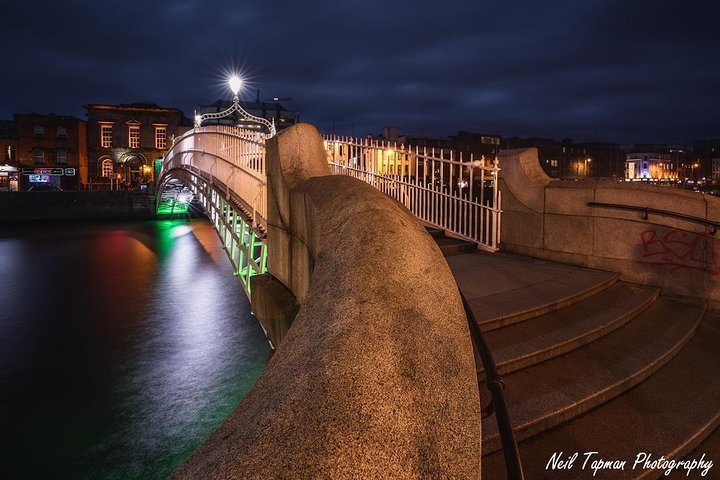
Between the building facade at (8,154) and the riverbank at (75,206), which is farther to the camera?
the building facade at (8,154)

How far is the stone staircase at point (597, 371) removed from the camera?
9.64ft

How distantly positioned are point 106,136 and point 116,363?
5374 centimetres

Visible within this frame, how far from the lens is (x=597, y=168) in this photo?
10238 centimetres

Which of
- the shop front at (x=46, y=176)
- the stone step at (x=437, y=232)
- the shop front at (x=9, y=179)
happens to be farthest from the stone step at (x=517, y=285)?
the shop front at (x=46, y=176)

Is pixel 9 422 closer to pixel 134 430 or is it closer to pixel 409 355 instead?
pixel 134 430

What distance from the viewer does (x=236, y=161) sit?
1170 centimetres

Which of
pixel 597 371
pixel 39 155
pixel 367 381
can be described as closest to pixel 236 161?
pixel 597 371

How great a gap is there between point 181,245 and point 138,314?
50.7ft

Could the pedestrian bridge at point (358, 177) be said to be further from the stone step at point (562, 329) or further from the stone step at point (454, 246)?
the stone step at point (562, 329)

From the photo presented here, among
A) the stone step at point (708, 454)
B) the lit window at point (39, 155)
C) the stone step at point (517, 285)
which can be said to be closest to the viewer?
the stone step at point (708, 454)

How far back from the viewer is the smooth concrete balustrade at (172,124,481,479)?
55.9 inches

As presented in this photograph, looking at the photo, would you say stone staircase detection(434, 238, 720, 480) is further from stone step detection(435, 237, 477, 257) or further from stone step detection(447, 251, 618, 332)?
stone step detection(435, 237, 477, 257)

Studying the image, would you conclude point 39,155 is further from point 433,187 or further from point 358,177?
point 433,187

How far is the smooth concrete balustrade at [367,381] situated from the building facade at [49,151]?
59.0 metres
